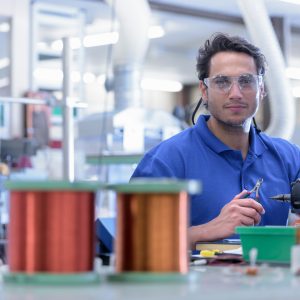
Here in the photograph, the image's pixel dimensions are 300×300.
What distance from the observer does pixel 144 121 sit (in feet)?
18.0

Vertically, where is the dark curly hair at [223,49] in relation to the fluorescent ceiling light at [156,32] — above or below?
below

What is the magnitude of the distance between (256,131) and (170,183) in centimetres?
154

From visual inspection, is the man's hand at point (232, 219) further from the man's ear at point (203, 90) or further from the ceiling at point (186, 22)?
the ceiling at point (186, 22)

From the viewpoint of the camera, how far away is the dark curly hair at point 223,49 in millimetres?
2432

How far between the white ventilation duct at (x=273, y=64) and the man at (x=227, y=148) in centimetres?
227

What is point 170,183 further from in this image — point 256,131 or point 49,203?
point 256,131

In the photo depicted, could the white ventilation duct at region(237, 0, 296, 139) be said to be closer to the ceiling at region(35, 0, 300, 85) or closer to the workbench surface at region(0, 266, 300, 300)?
the ceiling at region(35, 0, 300, 85)

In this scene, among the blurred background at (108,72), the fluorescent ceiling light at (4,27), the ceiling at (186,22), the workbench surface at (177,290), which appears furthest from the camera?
the ceiling at (186,22)

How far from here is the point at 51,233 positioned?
938mm

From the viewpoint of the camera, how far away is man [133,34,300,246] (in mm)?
2199

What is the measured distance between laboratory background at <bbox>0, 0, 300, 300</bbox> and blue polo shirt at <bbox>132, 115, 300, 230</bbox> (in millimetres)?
428

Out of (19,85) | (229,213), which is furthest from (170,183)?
(19,85)

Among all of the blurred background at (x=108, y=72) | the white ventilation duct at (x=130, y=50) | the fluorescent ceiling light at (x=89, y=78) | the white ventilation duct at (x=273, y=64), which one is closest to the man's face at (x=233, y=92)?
the blurred background at (x=108, y=72)

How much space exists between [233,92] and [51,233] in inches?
57.8
